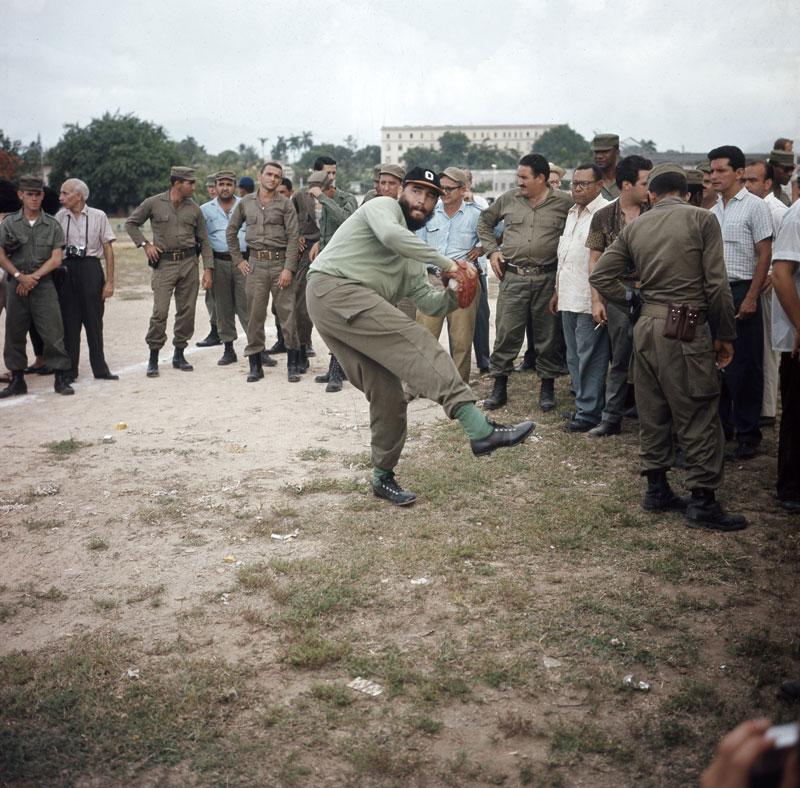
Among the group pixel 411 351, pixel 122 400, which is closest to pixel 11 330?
pixel 122 400

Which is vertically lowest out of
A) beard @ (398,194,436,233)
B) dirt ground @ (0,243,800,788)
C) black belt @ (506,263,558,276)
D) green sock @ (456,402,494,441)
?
dirt ground @ (0,243,800,788)

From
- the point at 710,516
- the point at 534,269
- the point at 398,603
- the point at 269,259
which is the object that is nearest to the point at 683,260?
the point at 710,516

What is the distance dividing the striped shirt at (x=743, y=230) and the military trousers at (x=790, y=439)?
3.61 ft

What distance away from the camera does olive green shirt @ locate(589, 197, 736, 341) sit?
541cm

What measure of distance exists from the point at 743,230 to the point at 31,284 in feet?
22.8

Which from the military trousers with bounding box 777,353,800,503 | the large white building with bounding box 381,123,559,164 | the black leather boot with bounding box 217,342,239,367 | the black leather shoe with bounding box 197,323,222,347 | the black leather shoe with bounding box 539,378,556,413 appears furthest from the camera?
the large white building with bounding box 381,123,559,164

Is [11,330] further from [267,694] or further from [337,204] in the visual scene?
[267,694]

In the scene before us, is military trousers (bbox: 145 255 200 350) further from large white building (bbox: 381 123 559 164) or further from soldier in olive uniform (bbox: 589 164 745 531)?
large white building (bbox: 381 123 559 164)

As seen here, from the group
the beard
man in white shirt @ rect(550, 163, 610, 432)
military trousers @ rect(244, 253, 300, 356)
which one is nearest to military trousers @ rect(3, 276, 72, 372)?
military trousers @ rect(244, 253, 300, 356)

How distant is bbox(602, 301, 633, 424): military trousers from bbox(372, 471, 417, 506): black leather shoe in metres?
2.40

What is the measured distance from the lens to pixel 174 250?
34.2 ft

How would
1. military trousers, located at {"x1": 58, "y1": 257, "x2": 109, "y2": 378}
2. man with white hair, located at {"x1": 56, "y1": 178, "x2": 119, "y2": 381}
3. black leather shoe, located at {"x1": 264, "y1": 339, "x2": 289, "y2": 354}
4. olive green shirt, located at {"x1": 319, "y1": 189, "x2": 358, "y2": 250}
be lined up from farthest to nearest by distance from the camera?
black leather shoe, located at {"x1": 264, "y1": 339, "x2": 289, "y2": 354} → olive green shirt, located at {"x1": 319, "y1": 189, "x2": 358, "y2": 250} → military trousers, located at {"x1": 58, "y1": 257, "x2": 109, "y2": 378} → man with white hair, located at {"x1": 56, "y1": 178, "x2": 119, "y2": 381}

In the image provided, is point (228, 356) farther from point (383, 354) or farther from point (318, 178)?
point (383, 354)

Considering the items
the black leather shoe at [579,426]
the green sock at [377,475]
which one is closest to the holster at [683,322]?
the green sock at [377,475]
